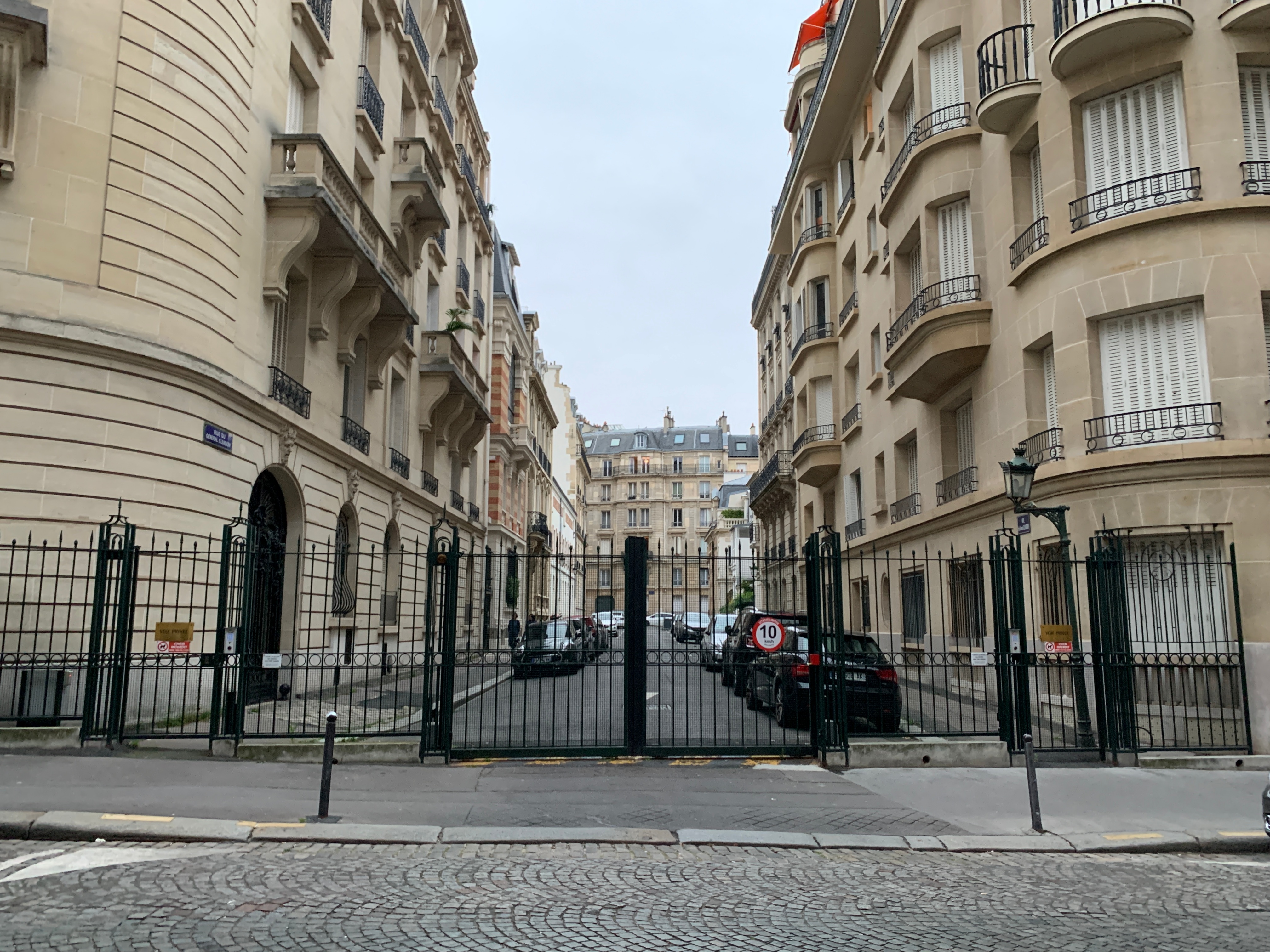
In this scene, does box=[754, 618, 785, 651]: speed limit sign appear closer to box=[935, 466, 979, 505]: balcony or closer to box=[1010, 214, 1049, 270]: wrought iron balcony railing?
box=[1010, 214, 1049, 270]: wrought iron balcony railing

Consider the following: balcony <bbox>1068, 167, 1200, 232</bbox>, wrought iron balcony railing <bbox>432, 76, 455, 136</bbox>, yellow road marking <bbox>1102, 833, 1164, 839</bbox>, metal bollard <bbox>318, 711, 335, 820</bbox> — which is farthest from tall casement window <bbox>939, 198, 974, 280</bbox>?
wrought iron balcony railing <bbox>432, 76, 455, 136</bbox>

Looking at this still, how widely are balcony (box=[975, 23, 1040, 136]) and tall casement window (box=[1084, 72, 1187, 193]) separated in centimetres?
116

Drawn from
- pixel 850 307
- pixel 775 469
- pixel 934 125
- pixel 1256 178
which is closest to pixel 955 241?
pixel 934 125

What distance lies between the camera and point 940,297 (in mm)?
18750

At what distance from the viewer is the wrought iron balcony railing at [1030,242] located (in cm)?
1554

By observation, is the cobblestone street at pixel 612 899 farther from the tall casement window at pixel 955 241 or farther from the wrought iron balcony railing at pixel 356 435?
the wrought iron balcony railing at pixel 356 435

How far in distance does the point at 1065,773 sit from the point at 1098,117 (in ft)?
33.1

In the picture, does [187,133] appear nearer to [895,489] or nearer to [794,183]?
[895,489]

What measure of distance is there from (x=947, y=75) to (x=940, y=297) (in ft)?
15.5

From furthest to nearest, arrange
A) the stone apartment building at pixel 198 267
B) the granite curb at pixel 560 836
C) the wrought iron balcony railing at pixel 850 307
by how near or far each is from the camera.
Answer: the wrought iron balcony railing at pixel 850 307 < the stone apartment building at pixel 198 267 < the granite curb at pixel 560 836

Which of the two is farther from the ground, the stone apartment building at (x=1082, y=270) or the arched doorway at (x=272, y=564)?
the stone apartment building at (x=1082, y=270)

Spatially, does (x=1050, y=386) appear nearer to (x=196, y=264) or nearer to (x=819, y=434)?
(x=196, y=264)

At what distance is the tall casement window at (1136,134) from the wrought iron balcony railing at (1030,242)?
3.14 ft

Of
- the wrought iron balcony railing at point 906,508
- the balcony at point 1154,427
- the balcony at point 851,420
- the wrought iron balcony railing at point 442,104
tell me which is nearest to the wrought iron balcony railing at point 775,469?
the balcony at point 851,420
